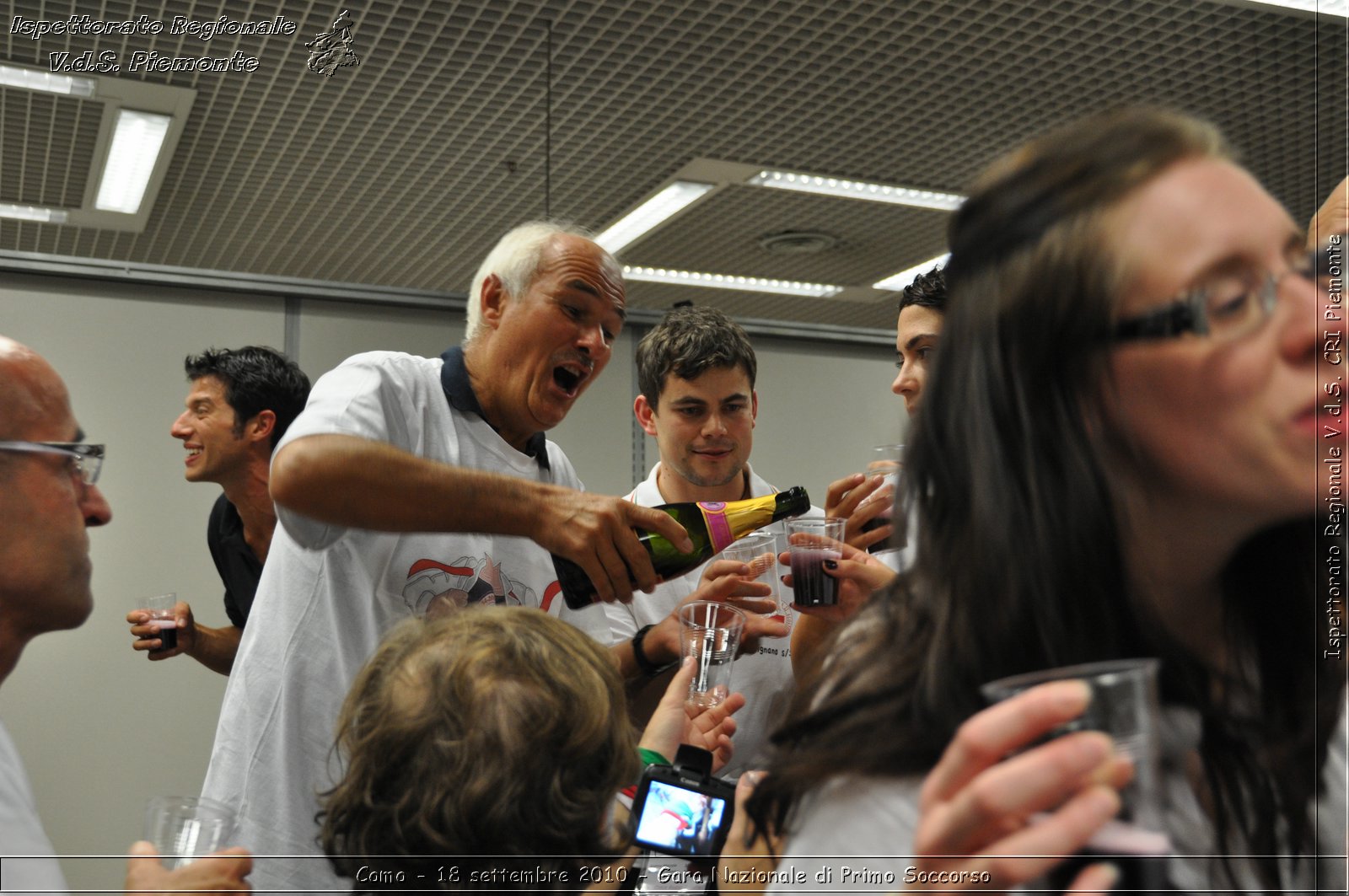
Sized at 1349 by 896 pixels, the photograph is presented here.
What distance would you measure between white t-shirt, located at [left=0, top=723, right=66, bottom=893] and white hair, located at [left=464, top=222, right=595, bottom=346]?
1.13 metres

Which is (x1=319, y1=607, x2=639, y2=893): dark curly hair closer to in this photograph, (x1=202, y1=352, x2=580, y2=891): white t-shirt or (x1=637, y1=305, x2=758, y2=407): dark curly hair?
(x1=202, y1=352, x2=580, y2=891): white t-shirt

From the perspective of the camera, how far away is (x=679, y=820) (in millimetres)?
1078

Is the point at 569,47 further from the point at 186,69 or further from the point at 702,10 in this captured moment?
the point at 186,69

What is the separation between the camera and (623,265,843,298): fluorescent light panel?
6328 mm

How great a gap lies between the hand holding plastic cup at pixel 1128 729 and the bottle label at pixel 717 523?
168 centimetres

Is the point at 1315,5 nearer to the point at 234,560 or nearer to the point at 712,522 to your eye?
the point at 712,522

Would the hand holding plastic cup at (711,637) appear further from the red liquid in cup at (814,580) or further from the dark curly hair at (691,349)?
the dark curly hair at (691,349)

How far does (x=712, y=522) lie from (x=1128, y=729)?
1.76 meters

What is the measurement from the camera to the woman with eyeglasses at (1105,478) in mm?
681

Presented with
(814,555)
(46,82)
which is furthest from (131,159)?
(814,555)

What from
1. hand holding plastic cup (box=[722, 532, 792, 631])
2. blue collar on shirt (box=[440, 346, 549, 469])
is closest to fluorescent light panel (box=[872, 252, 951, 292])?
blue collar on shirt (box=[440, 346, 549, 469])

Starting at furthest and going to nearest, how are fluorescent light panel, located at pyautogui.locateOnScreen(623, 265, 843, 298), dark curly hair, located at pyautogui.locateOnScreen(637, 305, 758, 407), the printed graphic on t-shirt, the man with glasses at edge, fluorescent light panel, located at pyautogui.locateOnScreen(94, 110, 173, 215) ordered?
fluorescent light panel, located at pyautogui.locateOnScreen(623, 265, 843, 298) → fluorescent light panel, located at pyautogui.locateOnScreen(94, 110, 173, 215) → dark curly hair, located at pyautogui.locateOnScreen(637, 305, 758, 407) → the printed graphic on t-shirt → the man with glasses at edge

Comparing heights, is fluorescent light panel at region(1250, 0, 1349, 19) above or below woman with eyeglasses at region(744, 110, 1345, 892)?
above

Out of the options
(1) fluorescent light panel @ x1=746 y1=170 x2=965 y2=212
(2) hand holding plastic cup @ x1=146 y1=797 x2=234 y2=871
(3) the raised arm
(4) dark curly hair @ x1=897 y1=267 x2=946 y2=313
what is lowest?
(2) hand holding plastic cup @ x1=146 y1=797 x2=234 y2=871
